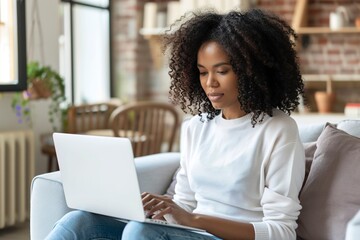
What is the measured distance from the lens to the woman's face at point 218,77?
6.91ft

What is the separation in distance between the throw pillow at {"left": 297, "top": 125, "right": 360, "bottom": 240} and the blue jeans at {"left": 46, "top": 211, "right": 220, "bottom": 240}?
1.22 feet

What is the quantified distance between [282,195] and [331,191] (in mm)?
229

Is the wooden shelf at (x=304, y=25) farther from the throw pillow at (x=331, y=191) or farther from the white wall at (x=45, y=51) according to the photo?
the throw pillow at (x=331, y=191)

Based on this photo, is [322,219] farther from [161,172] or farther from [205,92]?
[161,172]

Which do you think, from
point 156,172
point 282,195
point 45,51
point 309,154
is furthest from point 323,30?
point 282,195

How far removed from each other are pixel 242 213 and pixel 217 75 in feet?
1.37

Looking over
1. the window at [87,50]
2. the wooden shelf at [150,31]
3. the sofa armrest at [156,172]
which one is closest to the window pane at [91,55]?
the window at [87,50]

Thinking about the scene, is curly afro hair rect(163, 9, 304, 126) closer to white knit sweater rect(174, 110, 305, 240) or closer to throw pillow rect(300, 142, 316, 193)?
white knit sweater rect(174, 110, 305, 240)

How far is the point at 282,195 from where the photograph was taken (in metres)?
2.01

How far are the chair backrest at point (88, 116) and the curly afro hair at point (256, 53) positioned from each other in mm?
2638

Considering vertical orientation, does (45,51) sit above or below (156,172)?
above

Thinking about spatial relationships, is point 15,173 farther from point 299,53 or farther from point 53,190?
point 299,53

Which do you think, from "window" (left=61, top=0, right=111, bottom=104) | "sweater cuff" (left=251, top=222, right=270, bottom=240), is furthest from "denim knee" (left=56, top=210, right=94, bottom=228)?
"window" (left=61, top=0, right=111, bottom=104)

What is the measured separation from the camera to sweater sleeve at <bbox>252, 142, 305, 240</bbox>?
1989 mm
